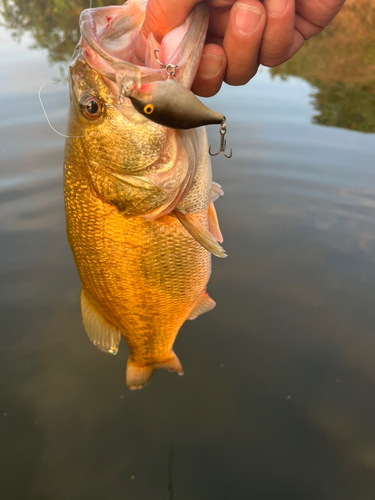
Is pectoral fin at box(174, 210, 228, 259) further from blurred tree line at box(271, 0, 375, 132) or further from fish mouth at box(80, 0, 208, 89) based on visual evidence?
blurred tree line at box(271, 0, 375, 132)

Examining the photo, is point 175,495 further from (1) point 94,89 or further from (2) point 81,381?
(1) point 94,89

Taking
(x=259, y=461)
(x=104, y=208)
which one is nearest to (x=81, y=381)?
(x=259, y=461)

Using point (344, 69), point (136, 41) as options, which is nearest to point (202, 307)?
point (136, 41)

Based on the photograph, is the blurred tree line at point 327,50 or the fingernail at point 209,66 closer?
the fingernail at point 209,66

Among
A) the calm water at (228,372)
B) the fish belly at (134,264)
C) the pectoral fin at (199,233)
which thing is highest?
the pectoral fin at (199,233)

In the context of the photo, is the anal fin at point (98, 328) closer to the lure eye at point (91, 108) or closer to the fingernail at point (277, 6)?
the lure eye at point (91, 108)

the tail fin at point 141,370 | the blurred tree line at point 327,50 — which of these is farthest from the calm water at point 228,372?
the blurred tree line at point 327,50

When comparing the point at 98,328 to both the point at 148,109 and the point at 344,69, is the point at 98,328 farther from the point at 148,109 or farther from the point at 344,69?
the point at 344,69
